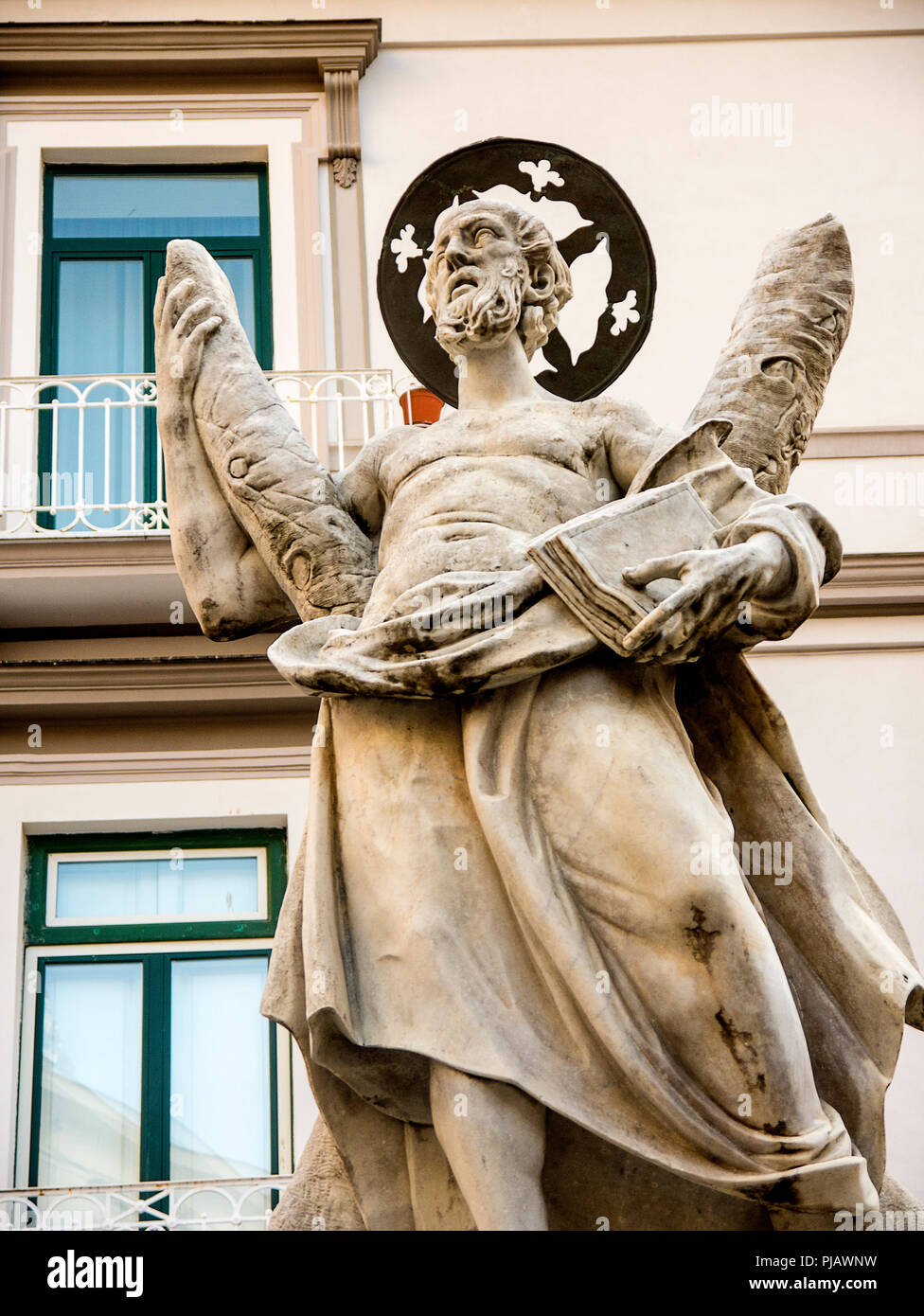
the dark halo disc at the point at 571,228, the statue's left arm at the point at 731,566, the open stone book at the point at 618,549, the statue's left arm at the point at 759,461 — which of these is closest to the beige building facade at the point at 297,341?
the dark halo disc at the point at 571,228

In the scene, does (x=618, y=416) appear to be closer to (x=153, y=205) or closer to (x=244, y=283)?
(x=244, y=283)

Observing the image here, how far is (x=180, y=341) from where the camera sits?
5375 millimetres

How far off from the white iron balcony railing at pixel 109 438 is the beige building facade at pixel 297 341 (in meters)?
0.04

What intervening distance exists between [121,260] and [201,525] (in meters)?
11.6

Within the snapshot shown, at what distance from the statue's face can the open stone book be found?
724 millimetres

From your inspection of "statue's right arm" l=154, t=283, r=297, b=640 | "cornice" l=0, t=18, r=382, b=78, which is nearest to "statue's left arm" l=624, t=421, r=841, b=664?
"statue's right arm" l=154, t=283, r=297, b=640

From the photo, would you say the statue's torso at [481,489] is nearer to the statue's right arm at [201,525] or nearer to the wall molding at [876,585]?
the statue's right arm at [201,525]

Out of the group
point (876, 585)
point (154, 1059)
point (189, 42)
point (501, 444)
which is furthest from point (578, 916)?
point (189, 42)

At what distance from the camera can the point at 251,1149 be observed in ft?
41.7

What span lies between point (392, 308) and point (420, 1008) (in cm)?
1053

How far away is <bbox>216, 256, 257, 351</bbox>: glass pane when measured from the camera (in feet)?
53.2

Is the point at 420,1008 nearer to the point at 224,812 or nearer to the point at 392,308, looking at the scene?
the point at 224,812

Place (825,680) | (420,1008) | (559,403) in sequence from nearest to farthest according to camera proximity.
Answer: (420,1008) < (559,403) < (825,680)

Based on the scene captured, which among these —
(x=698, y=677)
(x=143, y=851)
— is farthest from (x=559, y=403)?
(x=143, y=851)
